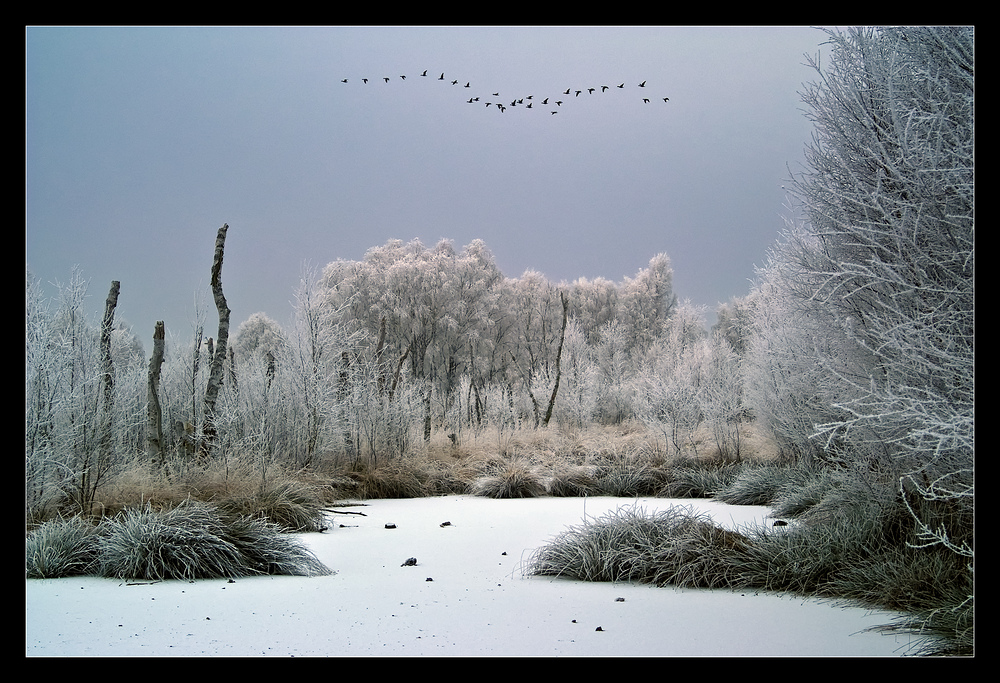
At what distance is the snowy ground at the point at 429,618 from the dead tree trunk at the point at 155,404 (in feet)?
10.2

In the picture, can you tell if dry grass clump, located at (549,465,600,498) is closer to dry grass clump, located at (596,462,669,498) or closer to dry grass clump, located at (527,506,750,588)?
dry grass clump, located at (596,462,669,498)

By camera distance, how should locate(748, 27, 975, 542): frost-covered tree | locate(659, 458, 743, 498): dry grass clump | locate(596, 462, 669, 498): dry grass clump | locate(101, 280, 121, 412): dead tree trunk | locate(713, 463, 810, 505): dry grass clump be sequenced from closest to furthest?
locate(748, 27, 975, 542): frost-covered tree < locate(101, 280, 121, 412): dead tree trunk < locate(713, 463, 810, 505): dry grass clump < locate(659, 458, 743, 498): dry grass clump < locate(596, 462, 669, 498): dry grass clump

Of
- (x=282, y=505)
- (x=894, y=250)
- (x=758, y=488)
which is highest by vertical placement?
(x=894, y=250)

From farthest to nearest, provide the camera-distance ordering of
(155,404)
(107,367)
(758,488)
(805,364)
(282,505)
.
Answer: (758,488), (155,404), (107,367), (282,505), (805,364)

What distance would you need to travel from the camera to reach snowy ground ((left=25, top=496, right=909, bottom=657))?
2.83 m

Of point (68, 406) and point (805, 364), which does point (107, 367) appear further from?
point (805, 364)

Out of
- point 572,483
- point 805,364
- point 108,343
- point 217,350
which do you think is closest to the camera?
point 805,364

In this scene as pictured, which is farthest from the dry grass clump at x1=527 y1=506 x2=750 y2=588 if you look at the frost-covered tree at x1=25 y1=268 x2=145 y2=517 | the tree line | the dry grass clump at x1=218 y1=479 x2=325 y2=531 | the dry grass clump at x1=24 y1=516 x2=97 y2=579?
the frost-covered tree at x1=25 y1=268 x2=145 y2=517

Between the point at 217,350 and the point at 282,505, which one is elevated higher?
the point at 217,350

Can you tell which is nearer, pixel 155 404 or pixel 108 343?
pixel 108 343

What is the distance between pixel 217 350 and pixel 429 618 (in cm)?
515

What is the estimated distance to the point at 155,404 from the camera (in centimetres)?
726

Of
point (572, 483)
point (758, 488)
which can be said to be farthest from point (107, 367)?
point (758, 488)

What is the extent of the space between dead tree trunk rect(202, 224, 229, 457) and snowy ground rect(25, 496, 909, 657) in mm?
3357
